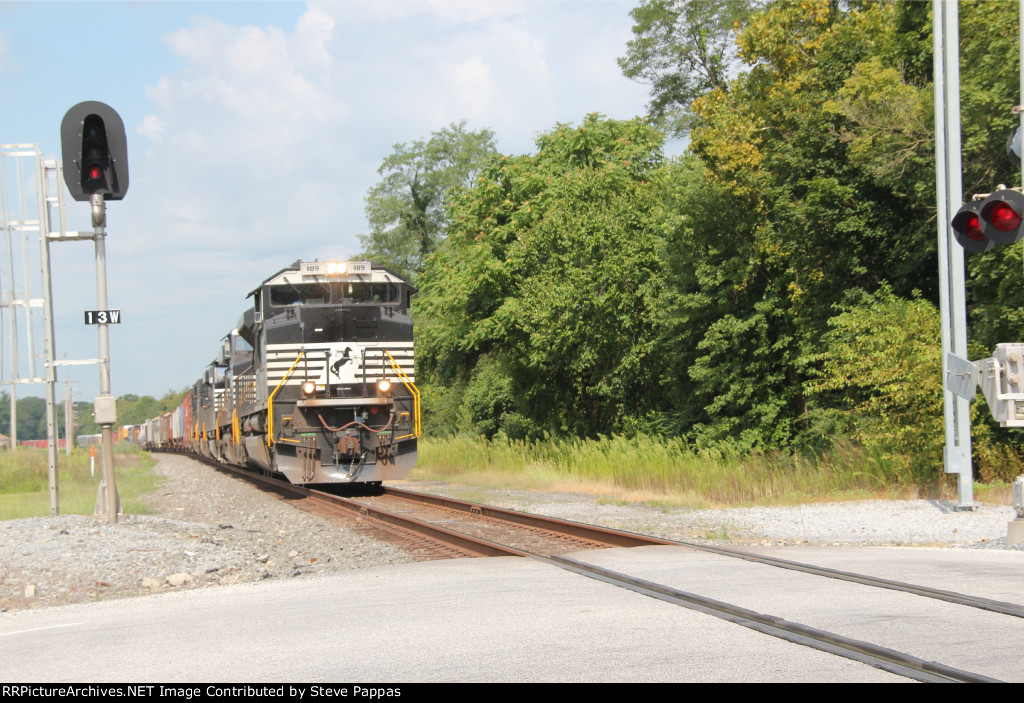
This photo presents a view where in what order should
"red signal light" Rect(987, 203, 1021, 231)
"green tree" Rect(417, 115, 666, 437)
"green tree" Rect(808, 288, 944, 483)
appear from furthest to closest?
1. "green tree" Rect(417, 115, 666, 437)
2. "green tree" Rect(808, 288, 944, 483)
3. "red signal light" Rect(987, 203, 1021, 231)

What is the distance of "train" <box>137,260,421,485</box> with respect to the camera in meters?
18.2

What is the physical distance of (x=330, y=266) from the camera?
1891cm

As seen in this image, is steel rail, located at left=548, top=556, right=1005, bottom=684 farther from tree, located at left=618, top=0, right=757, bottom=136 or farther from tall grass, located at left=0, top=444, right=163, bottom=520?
tree, located at left=618, top=0, right=757, bottom=136

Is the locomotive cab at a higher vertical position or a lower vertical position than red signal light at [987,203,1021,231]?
lower

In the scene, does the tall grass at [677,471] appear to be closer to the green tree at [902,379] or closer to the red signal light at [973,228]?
the green tree at [902,379]

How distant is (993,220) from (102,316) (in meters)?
10.7

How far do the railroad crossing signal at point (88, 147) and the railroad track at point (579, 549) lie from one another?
20.0 feet

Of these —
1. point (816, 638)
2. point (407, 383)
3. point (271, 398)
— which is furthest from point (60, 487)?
point (816, 638)

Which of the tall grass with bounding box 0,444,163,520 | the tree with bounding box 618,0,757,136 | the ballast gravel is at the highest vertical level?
the tree with bounding box 618,0,757,136

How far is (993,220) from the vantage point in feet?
29.2

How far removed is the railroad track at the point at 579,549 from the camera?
196 inches

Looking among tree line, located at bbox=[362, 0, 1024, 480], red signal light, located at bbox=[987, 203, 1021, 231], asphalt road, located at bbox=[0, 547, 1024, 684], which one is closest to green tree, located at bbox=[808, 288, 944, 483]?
tree line, located at bbox=[362, 0, 1024, 480]

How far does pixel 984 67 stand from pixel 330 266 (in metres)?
13.2

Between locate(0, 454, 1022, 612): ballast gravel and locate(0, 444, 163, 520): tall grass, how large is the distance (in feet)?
10.0
